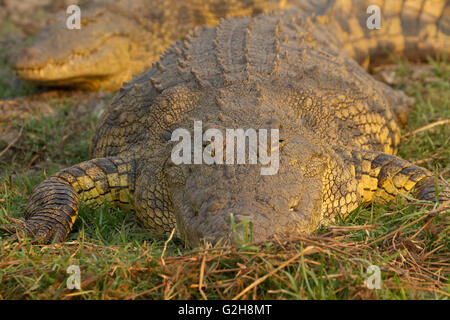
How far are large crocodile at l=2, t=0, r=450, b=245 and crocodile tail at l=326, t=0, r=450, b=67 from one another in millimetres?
1720

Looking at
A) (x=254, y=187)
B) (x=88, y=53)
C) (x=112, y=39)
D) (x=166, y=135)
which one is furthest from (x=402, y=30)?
(x=254, y=187)

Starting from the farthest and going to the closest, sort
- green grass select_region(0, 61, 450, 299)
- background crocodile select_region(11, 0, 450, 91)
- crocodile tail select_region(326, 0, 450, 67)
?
crocodile tail select_region(326, 0, 450, 67)
background crocodile select_region(11, 0, 450, 91)
green grass select_region(0, 61, 450, 299)

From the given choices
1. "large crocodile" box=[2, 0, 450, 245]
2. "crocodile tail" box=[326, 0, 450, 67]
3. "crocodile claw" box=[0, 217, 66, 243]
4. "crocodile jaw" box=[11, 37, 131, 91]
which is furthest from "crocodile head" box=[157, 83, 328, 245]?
"crocodile tail" box=[326, 0, 450, 67]

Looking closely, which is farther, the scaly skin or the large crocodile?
the scaly skin

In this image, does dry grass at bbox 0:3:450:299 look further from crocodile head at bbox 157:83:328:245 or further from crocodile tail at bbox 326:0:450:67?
crocodile tail at bbox 326:0:450:67

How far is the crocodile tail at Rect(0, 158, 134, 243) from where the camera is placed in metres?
3.38

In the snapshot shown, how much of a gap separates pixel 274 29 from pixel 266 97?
1435mm

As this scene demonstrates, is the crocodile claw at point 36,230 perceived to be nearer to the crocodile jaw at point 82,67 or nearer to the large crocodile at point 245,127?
the large crocodile at point 245,127

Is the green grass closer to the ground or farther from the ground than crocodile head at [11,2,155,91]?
closer to the ground

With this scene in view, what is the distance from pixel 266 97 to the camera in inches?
140

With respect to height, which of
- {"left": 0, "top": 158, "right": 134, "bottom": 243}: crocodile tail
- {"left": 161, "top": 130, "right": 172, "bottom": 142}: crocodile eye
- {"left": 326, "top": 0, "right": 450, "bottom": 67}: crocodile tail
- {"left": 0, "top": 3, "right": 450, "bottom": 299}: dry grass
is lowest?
{"left": 0, "top": 3, "right": 450, "bottom": 299}: dry grass

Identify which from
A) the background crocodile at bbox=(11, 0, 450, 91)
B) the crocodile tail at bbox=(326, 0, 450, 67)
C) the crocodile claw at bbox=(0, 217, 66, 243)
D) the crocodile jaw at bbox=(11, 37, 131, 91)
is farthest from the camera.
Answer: the crocodile tail at bbox=(326, 0, 450, 67)

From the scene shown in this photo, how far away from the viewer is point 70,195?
143 inches
